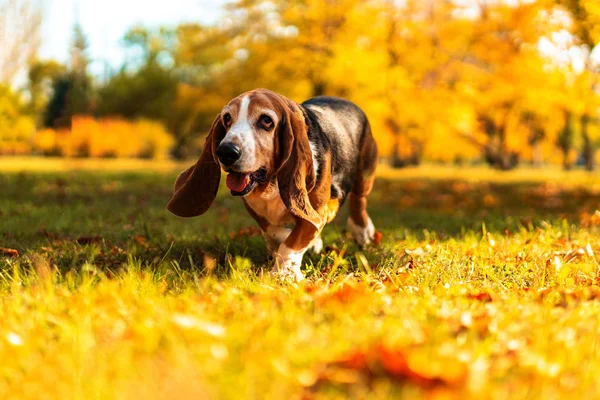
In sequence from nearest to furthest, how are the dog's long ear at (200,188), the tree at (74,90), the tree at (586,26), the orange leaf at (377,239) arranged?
the dog's long ear at (200,188) → the orange leaf at (377,239) → the tree at (586,26) → the tree at (74,90)

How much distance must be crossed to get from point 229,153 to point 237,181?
0.21 m

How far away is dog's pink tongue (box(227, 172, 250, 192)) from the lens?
10.9 ft

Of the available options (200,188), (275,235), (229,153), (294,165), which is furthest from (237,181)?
(275,235)

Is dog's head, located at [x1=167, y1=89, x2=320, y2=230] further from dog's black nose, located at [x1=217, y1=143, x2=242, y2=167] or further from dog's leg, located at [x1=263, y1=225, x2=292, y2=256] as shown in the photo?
dog's leg, located at [x1=263, y1=225, x2=292, y2=256]

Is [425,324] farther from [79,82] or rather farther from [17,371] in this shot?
[79,82]

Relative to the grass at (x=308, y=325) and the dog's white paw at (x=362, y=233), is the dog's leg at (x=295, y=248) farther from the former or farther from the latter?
the dog's white paw at (x=362, y=233)

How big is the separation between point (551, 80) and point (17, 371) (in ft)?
51.7

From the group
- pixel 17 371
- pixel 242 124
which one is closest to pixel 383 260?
pixel 242 124

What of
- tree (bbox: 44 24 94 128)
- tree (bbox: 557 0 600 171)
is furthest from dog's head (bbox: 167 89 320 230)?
tree (bbox: 44 24 94 128)

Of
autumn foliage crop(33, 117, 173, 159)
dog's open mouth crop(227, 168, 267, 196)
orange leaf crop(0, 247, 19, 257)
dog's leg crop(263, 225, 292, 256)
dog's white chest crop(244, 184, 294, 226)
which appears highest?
dog's open mouth crop(227, 168, 267, 196)

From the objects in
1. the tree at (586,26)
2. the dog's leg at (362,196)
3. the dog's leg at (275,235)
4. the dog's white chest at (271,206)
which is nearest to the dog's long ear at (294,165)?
the dog's white chest at (271,206)

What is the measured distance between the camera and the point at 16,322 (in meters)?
2.34

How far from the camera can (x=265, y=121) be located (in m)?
3.39

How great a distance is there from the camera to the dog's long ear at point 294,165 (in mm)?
3439
